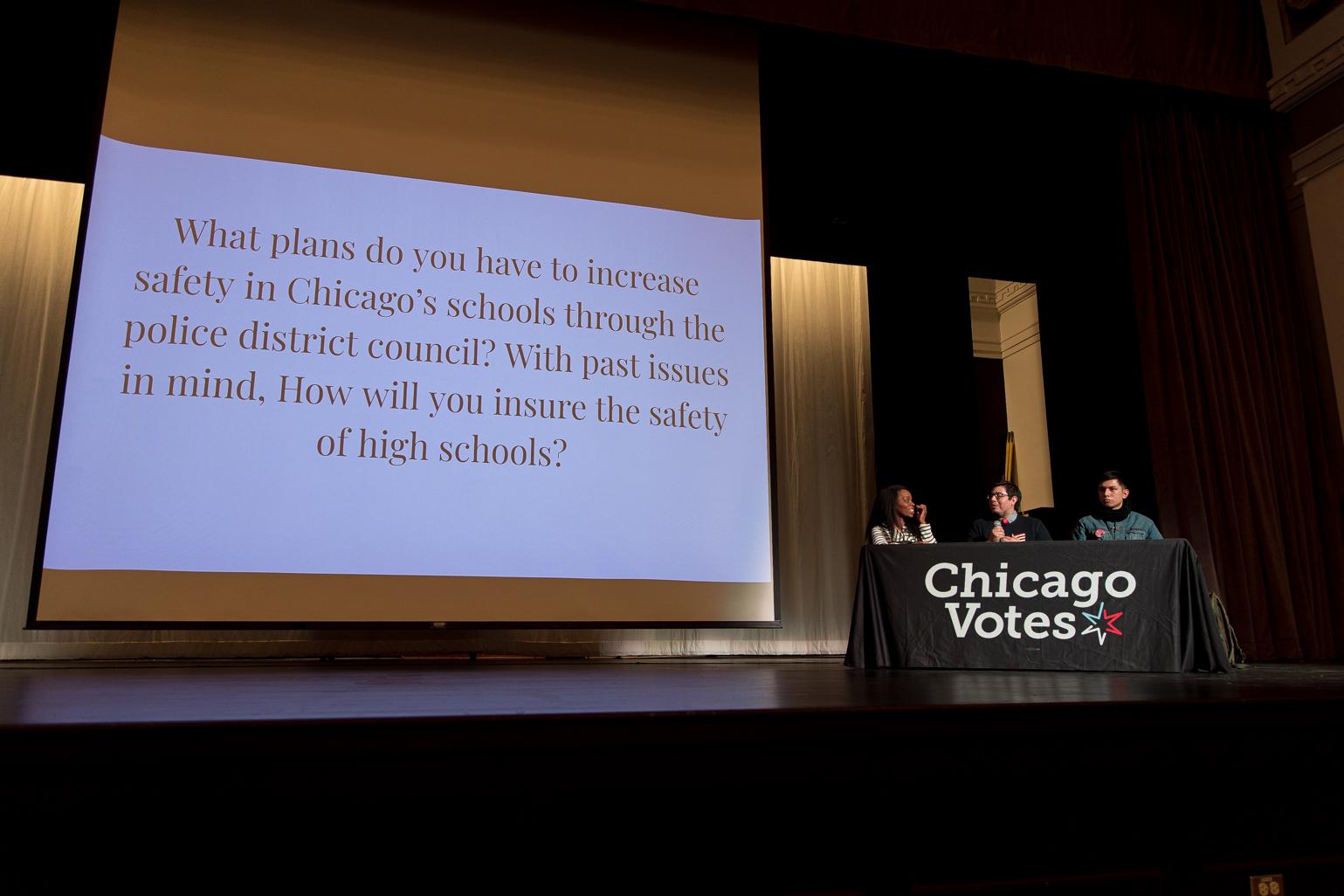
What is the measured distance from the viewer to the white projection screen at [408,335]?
3.66 meters

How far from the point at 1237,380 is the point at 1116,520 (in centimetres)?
149

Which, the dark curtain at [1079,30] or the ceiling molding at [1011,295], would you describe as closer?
the dark curtain at [1079,30]

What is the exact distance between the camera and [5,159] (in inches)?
194

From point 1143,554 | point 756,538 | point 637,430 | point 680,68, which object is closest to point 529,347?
point 637,430

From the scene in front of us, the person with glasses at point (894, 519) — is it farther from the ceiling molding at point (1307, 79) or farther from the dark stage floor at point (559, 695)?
the ceiling molding at point (1307, 79)

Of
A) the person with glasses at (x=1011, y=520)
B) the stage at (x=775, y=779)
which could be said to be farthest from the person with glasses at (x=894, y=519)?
the stage at (x=775, y=779)

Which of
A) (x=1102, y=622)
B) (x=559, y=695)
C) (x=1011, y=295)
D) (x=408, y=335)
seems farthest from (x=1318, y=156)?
(x=559, y=695)

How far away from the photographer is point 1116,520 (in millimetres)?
4379

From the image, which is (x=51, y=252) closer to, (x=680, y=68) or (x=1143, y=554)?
(x=680, y=68)

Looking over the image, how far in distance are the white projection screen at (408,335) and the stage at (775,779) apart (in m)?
2.18

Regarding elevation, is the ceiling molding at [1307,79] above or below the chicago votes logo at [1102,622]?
above

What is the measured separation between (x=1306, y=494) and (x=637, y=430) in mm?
3777

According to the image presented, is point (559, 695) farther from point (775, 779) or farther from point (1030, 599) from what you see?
point (1030, 599)

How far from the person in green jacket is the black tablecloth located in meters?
1.19
